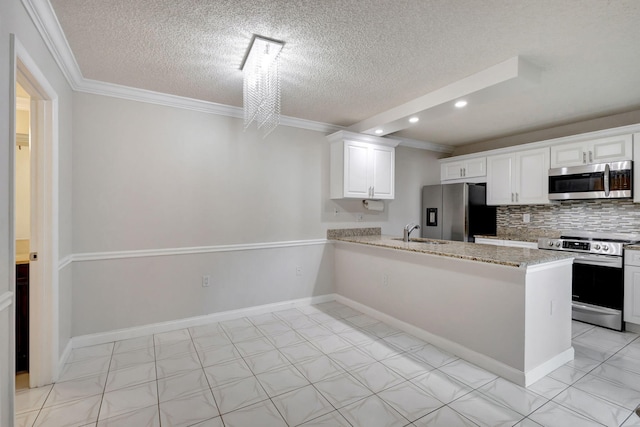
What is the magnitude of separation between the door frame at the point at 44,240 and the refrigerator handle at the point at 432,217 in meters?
4.67

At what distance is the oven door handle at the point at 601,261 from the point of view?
10.4 feet

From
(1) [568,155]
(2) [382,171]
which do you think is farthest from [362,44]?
(1) [568,155]

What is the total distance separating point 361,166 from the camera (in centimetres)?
406

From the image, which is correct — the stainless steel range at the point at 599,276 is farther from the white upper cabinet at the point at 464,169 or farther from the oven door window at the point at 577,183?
the white upper cabinet at the point at 464,169

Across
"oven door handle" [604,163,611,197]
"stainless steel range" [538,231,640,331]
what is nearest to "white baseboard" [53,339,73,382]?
"stainless steel range" [538,231,640,331]

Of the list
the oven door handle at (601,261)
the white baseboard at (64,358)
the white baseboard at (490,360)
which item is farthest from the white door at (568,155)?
the white baseboard at (64,358)

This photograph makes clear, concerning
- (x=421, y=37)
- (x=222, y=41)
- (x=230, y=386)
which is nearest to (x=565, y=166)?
(x=421, y=37)

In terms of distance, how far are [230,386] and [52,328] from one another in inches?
52.7

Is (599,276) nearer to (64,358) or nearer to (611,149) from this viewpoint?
(611,149)

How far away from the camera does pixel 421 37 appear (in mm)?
2051

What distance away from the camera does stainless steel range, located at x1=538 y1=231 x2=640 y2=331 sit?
125 inches

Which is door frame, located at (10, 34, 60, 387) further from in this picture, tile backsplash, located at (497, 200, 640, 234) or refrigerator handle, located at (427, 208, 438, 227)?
tile backsplash, located at (497, 200, 640, 234)

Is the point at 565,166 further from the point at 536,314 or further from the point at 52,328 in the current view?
the point at 52,328

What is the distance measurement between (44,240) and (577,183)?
5.25 meters
